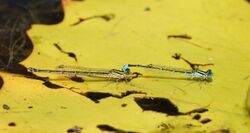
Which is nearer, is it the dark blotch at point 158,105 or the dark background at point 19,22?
Result: the dark blotch at point 158,105

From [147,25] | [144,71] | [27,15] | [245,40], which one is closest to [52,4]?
[27,15]

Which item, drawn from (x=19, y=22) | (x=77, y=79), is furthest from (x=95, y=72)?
(x=19, y=22)

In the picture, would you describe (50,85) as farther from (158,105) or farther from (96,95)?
(158,105)

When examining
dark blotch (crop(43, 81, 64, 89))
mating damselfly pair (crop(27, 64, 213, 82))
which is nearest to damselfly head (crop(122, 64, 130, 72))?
mating damselfly pair (crop(27, 64, 213, 82))

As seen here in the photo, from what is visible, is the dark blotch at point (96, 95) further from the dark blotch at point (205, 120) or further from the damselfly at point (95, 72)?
the dark blotch at point (205, 120)

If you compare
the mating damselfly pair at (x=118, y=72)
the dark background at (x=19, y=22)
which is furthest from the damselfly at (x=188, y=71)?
the dark background at (x=19, y=22)

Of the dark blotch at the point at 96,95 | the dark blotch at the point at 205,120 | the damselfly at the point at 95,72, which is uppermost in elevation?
the damselfly at the point at 95,72

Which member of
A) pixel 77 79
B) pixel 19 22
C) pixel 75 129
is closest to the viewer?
pixel 75 129

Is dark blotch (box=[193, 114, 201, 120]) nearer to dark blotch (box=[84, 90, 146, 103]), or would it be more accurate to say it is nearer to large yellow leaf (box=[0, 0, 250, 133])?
large yellow leaf (box=[0, 0, 250, 133])
